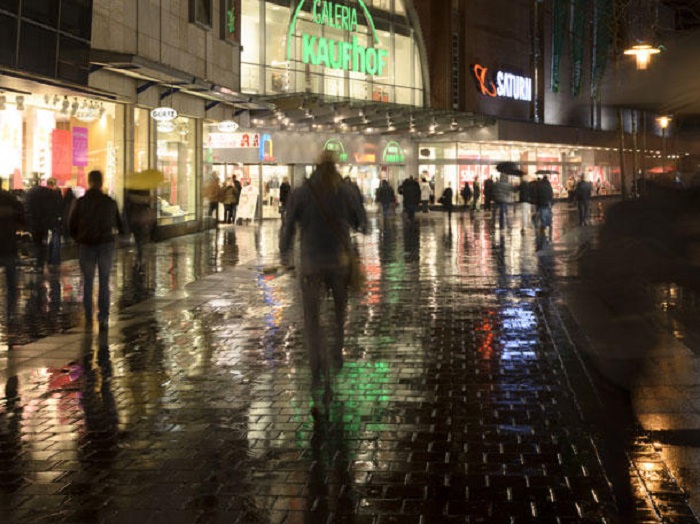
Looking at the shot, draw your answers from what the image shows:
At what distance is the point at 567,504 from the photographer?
5359mm

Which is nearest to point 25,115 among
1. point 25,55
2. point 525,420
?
point 25,55

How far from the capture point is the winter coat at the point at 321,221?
814 centimetres

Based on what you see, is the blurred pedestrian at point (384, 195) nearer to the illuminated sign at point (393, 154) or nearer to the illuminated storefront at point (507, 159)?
the illuminated sign at point (393, 154)

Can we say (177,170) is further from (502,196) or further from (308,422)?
(308,422)

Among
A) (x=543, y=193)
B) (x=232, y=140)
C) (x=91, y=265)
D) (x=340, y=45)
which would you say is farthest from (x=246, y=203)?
(x=91, y=265)

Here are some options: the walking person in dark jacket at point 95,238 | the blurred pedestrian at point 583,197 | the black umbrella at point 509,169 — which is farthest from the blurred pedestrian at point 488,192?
the walking person in dark jacket at point 95,238

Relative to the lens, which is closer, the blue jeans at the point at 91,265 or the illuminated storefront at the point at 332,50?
the blue jeans at the point at 91,265

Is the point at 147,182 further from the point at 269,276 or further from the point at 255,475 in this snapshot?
the point at 255,475

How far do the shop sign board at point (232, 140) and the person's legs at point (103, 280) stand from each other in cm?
2832

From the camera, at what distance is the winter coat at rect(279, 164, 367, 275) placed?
814cm

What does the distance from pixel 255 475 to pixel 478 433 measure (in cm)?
175

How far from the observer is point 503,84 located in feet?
189

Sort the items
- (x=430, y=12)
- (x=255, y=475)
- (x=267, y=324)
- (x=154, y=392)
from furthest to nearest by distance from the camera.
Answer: (x=430, y=12) → (x=267, y=324) → (x=154, y=392) → (x=255, y=475)

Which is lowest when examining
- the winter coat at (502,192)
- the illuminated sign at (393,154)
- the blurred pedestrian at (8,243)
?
the blurred pedestrian at (8,243)
